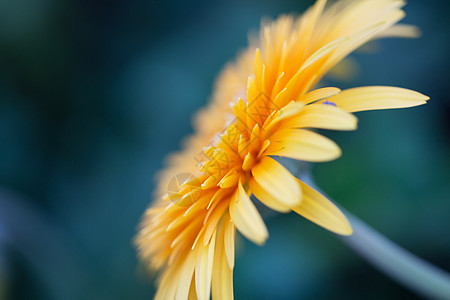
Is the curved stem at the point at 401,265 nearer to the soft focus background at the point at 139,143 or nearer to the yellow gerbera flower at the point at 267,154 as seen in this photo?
the yellow gerbera flower at the point at 267,154

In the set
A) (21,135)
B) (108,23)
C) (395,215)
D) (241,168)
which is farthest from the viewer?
(108,23)

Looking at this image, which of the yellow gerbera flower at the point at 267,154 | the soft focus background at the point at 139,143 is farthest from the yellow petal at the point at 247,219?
the soft focus background at the point at 139,143

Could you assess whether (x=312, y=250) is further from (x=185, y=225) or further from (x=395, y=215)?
(x=185, y=225)

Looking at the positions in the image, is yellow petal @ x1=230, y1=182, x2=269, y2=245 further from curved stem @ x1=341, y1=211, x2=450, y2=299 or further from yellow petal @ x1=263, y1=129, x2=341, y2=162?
A: curved stem @ x1=341, y1=211, x2=450, y2=299

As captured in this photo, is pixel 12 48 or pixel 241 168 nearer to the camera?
pixel 241 168

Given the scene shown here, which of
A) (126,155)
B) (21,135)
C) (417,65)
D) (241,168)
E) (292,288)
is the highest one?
(21,135)

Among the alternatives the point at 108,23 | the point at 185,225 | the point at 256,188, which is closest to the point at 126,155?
the point at 108,23

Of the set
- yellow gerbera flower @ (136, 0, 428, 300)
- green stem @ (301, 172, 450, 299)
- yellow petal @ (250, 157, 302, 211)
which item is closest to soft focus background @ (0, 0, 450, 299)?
green stem @ (301, 172, 450, 299)

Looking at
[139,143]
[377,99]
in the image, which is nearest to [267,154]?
[377,99]
